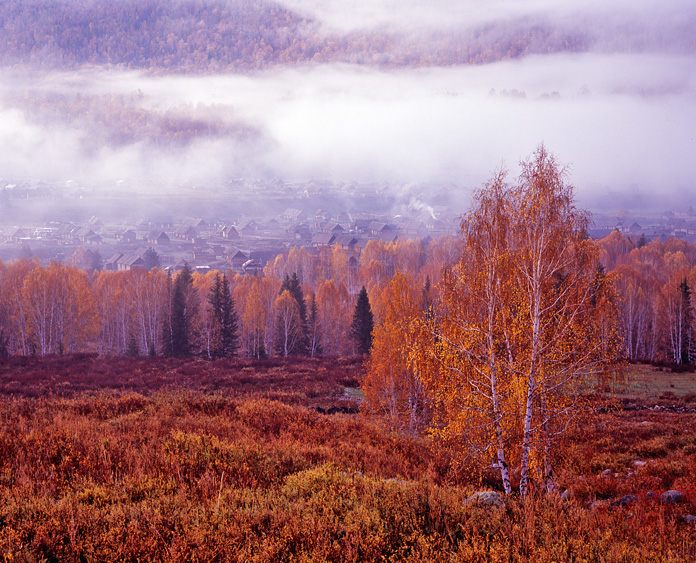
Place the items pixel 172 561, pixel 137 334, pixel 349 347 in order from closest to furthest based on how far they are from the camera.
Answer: pixel 172 561 → pixel 137 334 → pixel 349 347

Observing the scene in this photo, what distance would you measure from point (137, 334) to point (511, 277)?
2492 inches

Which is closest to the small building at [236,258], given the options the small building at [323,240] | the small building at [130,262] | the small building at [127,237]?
the small building at [130,262]

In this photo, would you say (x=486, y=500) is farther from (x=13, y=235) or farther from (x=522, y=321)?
(x=13, y=235)

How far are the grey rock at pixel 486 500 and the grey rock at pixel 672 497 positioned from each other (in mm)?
4466

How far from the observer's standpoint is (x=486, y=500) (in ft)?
25.4

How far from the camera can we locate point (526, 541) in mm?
5883

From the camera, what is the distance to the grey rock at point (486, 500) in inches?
296

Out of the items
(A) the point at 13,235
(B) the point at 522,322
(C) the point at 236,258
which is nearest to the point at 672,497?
(B) the point at 522,322

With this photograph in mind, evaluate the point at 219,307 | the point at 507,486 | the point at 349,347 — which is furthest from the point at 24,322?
the point at 507,486

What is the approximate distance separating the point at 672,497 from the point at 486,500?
17.5ft

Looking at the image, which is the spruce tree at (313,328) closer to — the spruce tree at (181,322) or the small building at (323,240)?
the spruce tree at (181,322)

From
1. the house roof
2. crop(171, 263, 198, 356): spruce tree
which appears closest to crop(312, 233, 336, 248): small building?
the house roof

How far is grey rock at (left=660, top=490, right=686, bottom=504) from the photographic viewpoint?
9.67 meters

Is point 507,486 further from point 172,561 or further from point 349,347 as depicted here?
point 349,347
